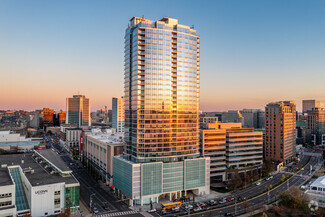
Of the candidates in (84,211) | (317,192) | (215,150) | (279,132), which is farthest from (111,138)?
(279,132)

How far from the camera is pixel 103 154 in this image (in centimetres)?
13225

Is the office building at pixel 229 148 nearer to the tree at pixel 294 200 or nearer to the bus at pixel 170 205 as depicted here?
the bus at pixel 170 205

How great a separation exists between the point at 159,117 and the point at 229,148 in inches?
2004

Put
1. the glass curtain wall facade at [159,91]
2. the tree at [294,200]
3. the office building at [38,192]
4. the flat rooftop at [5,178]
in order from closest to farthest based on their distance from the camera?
the office building at [38,192]
the flat rooftop at [5,178]
the tree at [294,200]
the glass curtain wall facade at [159,91]

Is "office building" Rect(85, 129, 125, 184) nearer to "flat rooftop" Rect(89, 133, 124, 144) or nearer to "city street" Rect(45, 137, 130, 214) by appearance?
"flat rooftop" Rect(89, 133, 124, 144)

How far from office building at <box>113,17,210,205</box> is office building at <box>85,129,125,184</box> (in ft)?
29.4

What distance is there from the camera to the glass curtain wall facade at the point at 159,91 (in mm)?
106625

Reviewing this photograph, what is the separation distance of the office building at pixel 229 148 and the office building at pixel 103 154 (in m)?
43.0

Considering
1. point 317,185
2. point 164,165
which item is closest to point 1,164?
point 164,165

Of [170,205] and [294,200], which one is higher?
[294,200]

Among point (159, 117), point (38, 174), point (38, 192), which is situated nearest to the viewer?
point (38, 192)

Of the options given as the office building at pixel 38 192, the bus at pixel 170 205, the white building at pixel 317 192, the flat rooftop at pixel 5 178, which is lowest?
the bus at pixel 170 205

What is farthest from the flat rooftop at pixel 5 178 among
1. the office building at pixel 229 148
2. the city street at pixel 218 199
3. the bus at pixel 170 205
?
the office building at pixel 229 148

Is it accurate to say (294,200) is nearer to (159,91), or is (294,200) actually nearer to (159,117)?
(159,117)
